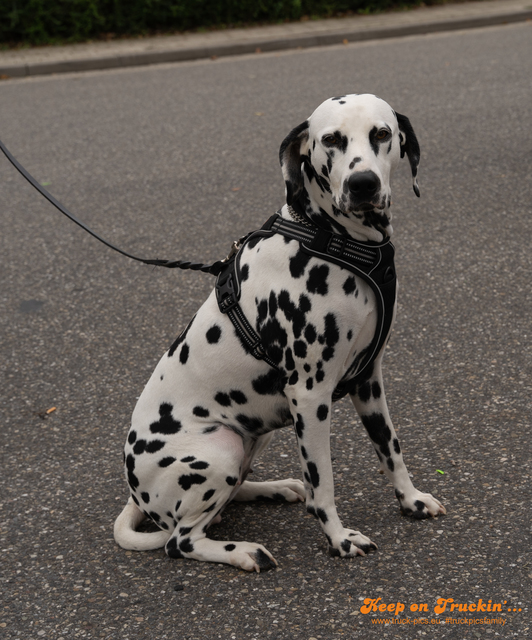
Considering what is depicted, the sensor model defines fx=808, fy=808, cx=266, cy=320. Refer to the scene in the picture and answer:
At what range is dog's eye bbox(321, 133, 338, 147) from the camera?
9.02ft

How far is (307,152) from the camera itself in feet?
9.49

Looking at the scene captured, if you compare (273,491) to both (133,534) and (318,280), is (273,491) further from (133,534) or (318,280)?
(318,280)

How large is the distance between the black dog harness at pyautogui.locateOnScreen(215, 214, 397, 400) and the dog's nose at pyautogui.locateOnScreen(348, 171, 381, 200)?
273 millimetres

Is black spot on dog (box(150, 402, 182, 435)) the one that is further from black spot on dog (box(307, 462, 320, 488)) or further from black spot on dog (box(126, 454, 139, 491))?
black spot on dog (box(307, 462, 320, 488))

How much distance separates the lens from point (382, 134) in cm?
275

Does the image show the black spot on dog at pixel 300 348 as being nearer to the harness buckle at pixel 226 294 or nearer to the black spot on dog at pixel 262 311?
the black spot on dog at pixel 262 311

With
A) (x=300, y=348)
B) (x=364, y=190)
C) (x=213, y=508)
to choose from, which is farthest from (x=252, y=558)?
(x=364, y=190)

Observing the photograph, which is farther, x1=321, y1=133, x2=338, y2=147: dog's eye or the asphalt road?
the asphalt road

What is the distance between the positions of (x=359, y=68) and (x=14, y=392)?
23.7ft

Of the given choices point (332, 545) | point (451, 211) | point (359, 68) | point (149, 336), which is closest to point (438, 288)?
point (451, 211)

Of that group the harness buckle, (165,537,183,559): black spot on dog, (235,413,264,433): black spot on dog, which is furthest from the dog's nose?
(165,537,183,559): black spot on dog

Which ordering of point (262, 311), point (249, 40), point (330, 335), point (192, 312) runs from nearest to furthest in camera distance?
1. point (330, 335)
2. point (262, 311)
3. point (192, 312)
4. point (249, 40)

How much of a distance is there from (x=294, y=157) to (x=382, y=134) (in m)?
0.34

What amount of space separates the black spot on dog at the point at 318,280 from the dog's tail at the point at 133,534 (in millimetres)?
1186
